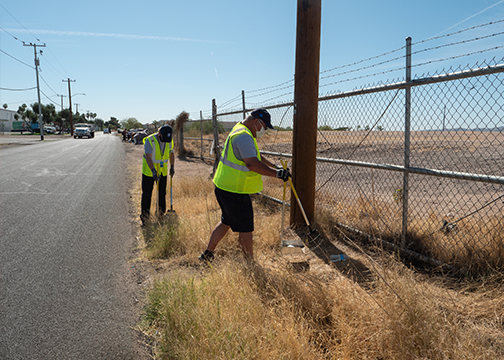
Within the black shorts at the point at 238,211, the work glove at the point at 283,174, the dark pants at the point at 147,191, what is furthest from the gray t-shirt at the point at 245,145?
the dark pants at the point at 147,191

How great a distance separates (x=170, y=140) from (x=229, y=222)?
2813mm

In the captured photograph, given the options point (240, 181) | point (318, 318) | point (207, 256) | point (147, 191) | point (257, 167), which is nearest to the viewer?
point (318, 318)

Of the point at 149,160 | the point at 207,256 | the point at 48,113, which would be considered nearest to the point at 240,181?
the point at 207,256

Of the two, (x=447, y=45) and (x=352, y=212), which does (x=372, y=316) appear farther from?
(x=352, y=212)

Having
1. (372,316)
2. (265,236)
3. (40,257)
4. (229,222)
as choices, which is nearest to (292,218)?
(265,236)

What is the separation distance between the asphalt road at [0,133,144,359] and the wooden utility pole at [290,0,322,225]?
264cm

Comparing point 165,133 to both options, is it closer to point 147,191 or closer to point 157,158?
point 157,158

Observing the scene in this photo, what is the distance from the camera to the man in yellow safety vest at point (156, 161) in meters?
6.11

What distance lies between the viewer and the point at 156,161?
6234 mm

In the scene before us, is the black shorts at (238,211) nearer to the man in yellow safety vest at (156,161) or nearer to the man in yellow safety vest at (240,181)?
the man in yellow safety vest at (240,181)

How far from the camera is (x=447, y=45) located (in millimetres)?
→ 3625

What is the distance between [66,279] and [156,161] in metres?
2.62

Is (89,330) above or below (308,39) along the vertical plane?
below

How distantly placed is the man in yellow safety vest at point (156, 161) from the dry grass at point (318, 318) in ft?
9.95
